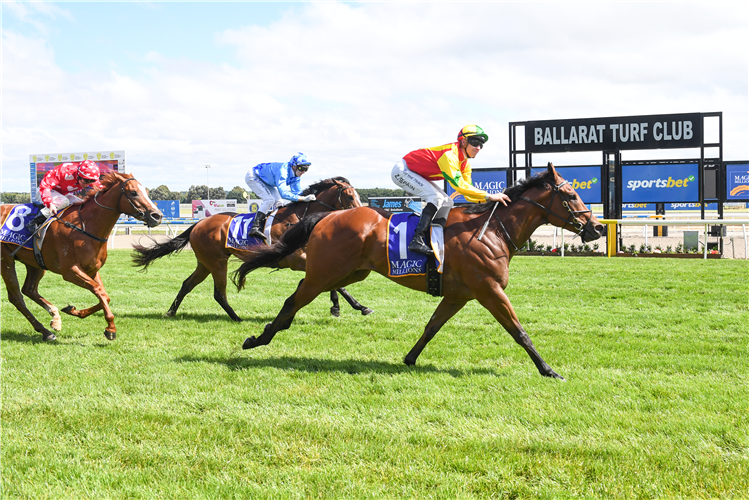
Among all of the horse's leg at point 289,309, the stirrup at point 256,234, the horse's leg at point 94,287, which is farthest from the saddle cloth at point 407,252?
the horse's leg at point 94,287

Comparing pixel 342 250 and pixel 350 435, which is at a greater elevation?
pixel 342 250

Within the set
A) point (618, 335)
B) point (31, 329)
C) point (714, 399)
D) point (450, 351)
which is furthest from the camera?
point (31, 329)

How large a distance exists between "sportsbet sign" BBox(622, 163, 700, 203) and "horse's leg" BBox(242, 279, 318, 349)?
15.5 metres

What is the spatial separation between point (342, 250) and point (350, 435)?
6.50ft

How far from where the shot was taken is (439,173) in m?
5.45

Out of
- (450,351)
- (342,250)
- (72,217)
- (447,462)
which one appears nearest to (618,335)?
(450,351)

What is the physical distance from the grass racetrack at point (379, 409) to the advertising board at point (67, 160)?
23.0m

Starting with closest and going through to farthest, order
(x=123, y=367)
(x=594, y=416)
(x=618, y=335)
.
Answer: (x=594, y=416)
(x=123, y=367)
(x=618, y=335)

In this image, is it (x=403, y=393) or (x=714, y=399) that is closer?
(x=714, y=399)

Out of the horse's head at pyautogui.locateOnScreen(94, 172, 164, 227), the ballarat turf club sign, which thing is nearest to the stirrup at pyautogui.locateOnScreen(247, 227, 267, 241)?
the horse's head at pyautogui.locateOnScreen(94, 172, 164, 227)

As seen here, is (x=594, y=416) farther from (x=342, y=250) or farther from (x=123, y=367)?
(x=123, y=367)

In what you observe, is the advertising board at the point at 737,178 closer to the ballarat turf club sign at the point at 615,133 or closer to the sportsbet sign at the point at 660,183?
the sportsbet sign at the point at 660,183

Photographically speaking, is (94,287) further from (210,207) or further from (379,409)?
(210,207)

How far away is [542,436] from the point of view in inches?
140
